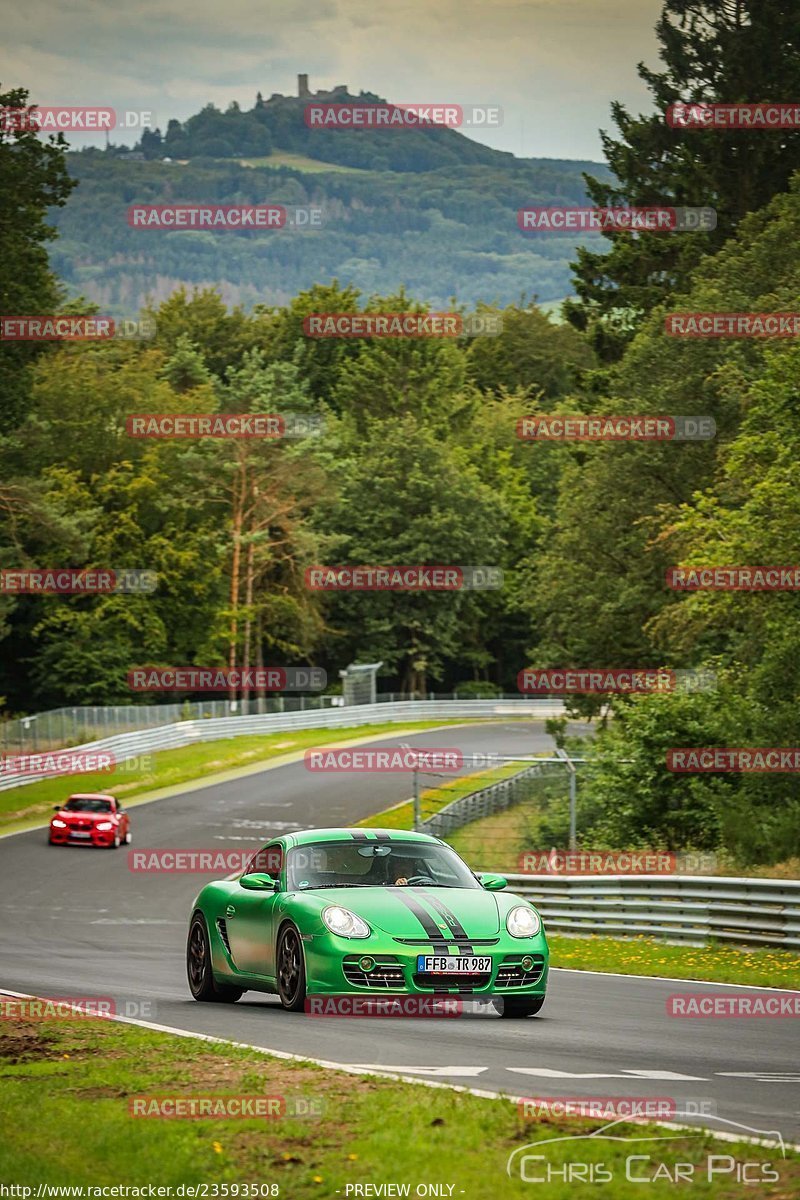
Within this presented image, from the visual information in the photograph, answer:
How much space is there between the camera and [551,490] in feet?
368

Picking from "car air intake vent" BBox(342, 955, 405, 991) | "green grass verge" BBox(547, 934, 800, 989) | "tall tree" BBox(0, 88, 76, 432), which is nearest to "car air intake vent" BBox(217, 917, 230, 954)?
"car air intake vent" BBox(342, 955, 405, 991)

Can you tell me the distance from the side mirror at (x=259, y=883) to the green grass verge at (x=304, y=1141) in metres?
4.06

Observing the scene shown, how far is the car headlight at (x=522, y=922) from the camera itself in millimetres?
12969

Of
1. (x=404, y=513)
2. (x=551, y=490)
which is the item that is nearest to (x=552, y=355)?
(x=551, y=490)

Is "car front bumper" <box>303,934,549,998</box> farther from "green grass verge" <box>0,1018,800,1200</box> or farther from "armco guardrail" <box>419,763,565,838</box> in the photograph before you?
"armco guardrail" <box>419,763,565,838</box>

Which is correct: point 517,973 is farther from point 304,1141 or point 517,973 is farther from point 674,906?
point 674,906

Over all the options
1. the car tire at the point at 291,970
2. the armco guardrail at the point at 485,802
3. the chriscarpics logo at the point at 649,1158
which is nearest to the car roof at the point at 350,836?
the car tire at the point at 291,970

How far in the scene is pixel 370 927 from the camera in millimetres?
12680

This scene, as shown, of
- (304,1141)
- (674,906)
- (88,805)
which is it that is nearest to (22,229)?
(88,805)

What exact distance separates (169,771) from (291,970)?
48.4 m

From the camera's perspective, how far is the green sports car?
496 inches

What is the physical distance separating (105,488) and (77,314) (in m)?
18.5

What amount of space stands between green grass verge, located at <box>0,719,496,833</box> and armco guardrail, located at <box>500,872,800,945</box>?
78.0ft

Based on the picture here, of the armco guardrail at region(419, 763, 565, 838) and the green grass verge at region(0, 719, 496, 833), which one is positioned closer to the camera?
the armco guardrail at region(419, 763, 565, 838)
